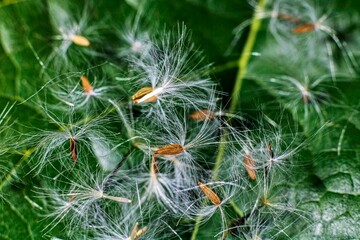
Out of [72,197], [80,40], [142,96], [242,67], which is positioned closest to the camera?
[72,197]

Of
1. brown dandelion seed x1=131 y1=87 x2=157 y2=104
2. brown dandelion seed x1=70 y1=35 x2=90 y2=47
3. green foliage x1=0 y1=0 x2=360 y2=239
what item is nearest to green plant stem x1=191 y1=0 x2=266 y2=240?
green foliage x1=0 y1=0 x2=360 y2=239

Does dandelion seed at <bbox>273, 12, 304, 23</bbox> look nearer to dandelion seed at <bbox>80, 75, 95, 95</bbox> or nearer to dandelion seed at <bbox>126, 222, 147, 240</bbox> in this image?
dandelion seed at <bbox>80, 75, 95, 95</bbox>

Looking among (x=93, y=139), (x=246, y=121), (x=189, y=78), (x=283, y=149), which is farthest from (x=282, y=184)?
(x=93, y=139)

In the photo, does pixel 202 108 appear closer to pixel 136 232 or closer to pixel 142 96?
pixel 142 96

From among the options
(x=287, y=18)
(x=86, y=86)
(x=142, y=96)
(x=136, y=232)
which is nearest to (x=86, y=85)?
(x=86, y=86)

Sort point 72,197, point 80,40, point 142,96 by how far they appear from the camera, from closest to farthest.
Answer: point 72,197
point 142,96
point 80,40

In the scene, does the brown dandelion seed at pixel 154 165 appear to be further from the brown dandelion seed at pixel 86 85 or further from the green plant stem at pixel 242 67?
the brown dandelion seed at pixel 86 85

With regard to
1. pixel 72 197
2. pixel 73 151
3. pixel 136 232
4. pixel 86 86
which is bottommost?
pixel 136 232

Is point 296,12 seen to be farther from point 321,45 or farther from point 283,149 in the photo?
point 283,149
